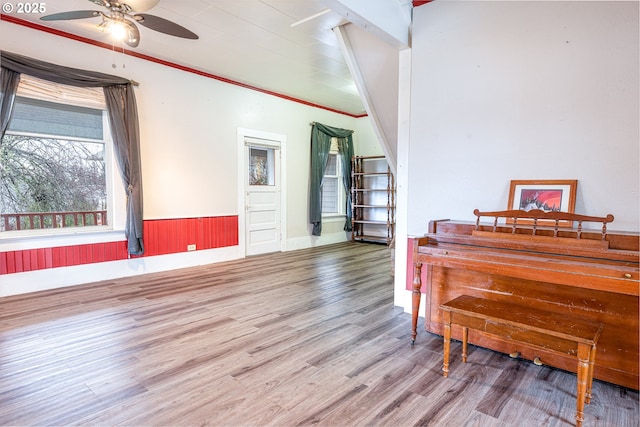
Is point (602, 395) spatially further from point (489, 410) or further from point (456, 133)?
point (456, 133)

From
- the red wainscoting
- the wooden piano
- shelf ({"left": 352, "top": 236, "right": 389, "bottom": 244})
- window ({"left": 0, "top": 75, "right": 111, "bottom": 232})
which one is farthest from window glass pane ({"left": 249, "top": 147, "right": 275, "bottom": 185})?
the wooden piano

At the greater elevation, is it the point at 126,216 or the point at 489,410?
the point at 126,216

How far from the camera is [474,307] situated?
6.86 ft

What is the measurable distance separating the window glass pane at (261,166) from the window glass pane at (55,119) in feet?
7.54

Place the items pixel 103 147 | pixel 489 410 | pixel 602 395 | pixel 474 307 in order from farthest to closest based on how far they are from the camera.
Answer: pixel 103 147 < pixel 474 307 < pixel 602 395 < pixel 489 410

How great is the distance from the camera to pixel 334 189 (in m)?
7.73

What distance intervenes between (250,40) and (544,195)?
11.0ft

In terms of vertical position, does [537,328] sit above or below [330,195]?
below

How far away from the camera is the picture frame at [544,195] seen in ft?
7.68

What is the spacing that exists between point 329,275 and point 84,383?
2988mm

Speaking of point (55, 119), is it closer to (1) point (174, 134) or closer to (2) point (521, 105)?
(1) point (174, 134)

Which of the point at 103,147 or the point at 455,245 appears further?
the point at 103,147

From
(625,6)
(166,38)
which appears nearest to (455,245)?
(625,6)

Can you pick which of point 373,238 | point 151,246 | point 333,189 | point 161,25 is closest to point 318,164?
point 333,189
